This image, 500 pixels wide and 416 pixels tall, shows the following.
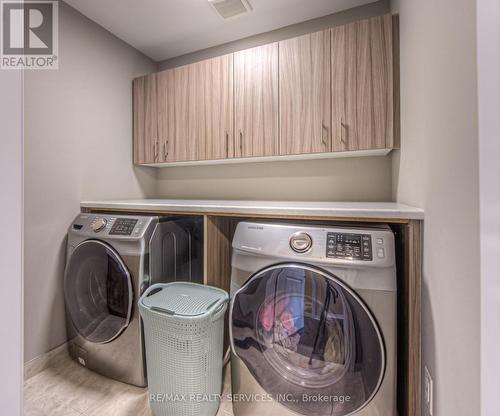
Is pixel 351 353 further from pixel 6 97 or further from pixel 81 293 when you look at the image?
pixel 81 293

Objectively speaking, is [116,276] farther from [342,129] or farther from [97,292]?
[342,129]

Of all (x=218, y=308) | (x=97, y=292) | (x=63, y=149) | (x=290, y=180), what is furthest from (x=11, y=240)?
(x=290, y=180)

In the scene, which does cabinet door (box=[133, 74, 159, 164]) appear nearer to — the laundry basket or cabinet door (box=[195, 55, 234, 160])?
cabinet door (box=[195, 55, 234, 160])

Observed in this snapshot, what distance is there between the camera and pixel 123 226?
1.40 metres

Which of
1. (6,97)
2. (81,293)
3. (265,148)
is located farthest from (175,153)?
(6,97)

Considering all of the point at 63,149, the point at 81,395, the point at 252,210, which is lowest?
the point at 81,395

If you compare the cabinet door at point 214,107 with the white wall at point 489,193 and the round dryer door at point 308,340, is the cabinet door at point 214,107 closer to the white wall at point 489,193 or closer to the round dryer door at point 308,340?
the round dryer door at point 308,340

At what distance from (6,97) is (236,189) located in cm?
171

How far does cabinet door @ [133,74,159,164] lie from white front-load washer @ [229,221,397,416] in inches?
56.5

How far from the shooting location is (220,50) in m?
2.16

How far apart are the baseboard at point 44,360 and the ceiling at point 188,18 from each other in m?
2.36

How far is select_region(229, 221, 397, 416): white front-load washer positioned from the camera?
34.9 inches

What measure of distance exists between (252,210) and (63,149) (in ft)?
4.68

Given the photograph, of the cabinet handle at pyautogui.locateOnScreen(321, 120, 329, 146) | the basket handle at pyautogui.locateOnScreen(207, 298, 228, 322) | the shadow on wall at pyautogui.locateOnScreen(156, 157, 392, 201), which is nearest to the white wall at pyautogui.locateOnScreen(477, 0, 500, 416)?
the basket handle at pyautogui.locateOnScreen(207, 298, 228, 322)
